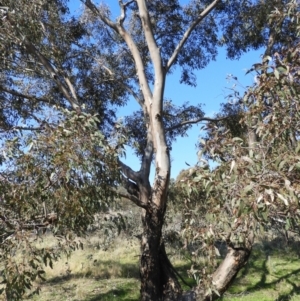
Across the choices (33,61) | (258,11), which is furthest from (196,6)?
(33,61)

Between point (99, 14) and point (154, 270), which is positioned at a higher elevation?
point (99, 14)

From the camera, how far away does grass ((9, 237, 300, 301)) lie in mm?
7559

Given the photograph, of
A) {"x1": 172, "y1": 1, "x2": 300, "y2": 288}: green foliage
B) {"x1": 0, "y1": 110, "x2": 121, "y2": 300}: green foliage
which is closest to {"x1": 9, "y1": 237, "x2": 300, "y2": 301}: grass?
{"x1": 0, "y1": 110, "x2": 121, "y2": 300}: green foliage

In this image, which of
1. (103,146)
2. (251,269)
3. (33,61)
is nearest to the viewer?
(103,146)

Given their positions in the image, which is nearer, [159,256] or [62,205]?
[62,205]

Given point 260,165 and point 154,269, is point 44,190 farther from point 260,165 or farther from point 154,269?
point 154,269

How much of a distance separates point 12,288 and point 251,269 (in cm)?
708

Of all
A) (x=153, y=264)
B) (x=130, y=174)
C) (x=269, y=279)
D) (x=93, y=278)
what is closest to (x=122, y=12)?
(x=130, y=174)

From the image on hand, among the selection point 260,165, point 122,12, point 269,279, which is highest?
point 122,12

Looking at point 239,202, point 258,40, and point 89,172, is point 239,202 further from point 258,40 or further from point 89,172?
point 258,40

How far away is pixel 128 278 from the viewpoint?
923 centimetres

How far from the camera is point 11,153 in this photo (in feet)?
13.3

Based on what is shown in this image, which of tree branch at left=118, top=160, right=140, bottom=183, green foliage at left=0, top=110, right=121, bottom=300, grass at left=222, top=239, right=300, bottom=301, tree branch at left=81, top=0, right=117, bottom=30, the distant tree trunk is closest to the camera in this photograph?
green foliage at left=0, top=110, right=121, bottom=300

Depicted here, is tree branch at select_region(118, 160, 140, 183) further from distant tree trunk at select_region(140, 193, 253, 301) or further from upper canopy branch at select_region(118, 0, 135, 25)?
upper canopy branch at select_region(118, 0, 135, 25)
